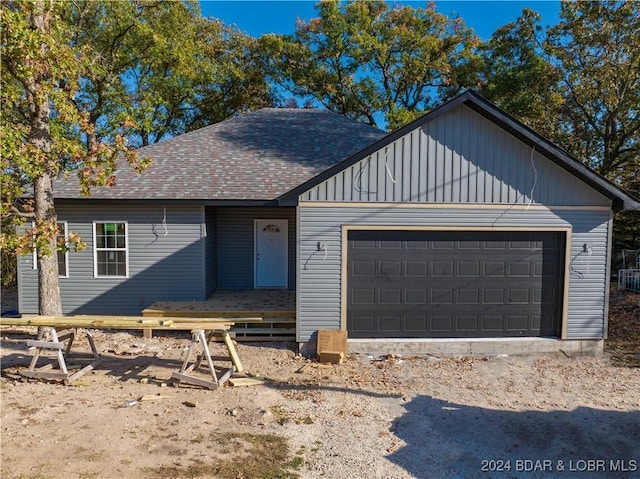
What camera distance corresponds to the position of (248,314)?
9.25 m

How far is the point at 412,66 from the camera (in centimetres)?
2255

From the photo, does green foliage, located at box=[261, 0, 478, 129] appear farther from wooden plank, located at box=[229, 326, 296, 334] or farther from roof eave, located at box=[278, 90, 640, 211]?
wooden plank, located at box=[229, 326, 296, 334]

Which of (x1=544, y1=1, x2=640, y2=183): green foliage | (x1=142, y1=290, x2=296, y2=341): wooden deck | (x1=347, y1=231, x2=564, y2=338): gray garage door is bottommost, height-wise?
(x1=142, y1=290, x2=296, y2=341): wooden deck

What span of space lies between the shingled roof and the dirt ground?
444 centimetres

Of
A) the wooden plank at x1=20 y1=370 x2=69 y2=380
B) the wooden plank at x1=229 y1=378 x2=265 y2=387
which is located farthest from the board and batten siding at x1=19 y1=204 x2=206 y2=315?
the wooden plank at x1=229 y1=378 x2=265 y2=387

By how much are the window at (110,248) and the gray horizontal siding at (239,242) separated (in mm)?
2524

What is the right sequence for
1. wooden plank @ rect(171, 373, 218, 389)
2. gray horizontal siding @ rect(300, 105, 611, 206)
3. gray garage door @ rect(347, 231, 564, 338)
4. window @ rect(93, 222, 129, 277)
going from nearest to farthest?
1. wooden plank @ rect(171, 373, 218, 389)
2. gray horizontal siding @ rect(300, 105, 611, 206)
3. gray garage door @ rect(347, 231, 564, 338)
4. window @ rect(93, 222, 129, 277)

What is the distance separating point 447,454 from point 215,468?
2678 millimetres

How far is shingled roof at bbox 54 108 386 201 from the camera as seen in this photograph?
1072 cm

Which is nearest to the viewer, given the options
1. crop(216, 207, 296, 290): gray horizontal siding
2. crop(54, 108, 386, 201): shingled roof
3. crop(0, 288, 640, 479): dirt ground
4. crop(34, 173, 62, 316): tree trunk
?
crop(0, 288, 640, 479): dirt ground

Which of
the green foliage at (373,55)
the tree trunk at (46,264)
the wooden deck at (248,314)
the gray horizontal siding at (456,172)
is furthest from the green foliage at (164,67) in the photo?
the gray horizontal siding at (456,172)

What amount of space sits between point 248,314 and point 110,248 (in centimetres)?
450

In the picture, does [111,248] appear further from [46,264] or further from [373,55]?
[373,55]

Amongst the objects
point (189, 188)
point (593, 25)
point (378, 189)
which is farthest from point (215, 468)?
point (593, 25)
